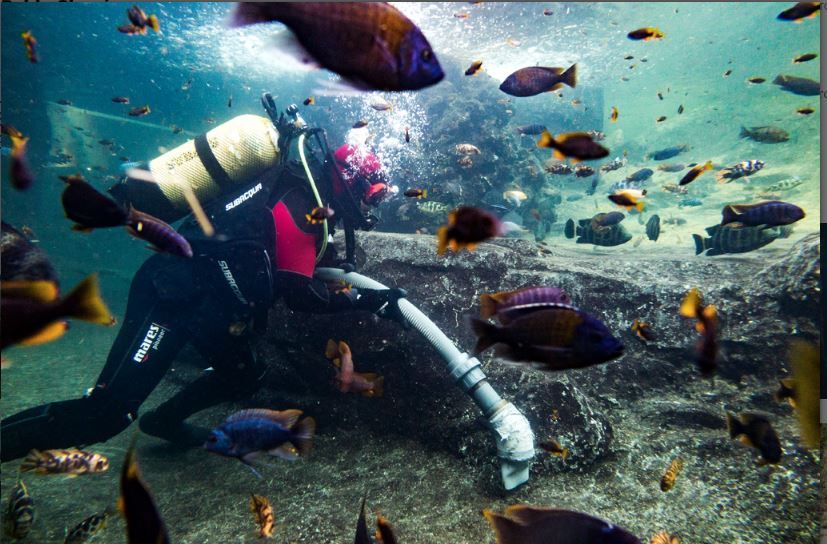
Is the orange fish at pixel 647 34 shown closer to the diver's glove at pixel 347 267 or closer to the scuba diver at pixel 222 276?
the scuba diver at pixel 222 276

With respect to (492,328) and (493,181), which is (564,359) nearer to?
(492,328)

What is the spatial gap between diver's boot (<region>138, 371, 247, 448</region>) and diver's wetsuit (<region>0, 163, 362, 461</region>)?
150 mm

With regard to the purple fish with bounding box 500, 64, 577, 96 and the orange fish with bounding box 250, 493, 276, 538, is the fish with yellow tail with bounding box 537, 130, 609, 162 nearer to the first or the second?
A: the purple fish with bounding box 500, 64, 577, 96

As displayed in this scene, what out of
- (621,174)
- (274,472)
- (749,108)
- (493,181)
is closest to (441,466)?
(274,472)

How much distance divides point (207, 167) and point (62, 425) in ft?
9.92

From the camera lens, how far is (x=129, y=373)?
12.6 ft

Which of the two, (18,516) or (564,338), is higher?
(564,338)

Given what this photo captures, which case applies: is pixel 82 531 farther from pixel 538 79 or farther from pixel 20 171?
pixel 538 79

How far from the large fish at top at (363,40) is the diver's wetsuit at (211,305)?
3020mm

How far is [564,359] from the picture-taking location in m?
1.54

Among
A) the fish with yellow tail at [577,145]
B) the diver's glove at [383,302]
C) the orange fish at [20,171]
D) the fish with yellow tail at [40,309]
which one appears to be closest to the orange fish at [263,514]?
the fish with yellow tail at [40,309]

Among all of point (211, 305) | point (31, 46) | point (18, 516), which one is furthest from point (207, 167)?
point (18, 516)

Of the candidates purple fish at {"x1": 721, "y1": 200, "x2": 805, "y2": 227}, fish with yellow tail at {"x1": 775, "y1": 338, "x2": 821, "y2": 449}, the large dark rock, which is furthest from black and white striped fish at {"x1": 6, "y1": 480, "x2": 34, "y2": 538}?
purple fish at {"x1": 721, "y1": 200, "x2": 805, "y2": 227}

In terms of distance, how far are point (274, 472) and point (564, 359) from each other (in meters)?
3.49
